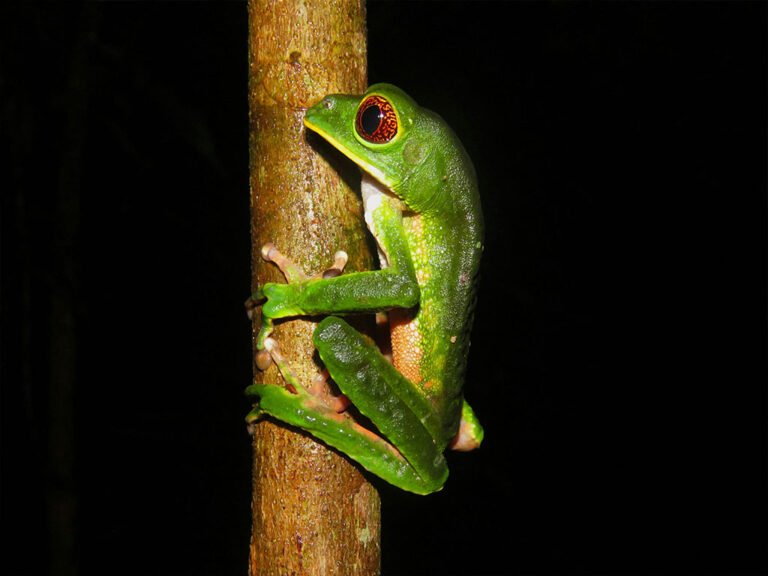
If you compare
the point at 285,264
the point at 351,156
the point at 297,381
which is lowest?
the point at 297,381

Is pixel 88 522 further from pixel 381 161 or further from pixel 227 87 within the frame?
pixel 381 161

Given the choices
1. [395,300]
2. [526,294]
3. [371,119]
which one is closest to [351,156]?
[371,119]

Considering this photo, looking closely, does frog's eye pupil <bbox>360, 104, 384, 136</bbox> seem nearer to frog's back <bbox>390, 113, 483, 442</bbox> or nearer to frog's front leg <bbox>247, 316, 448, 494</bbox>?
frog's back <bbox>390, 113, 483, 442</bbox>

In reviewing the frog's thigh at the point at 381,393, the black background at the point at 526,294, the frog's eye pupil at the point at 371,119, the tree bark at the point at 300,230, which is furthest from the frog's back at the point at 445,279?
the black background at the point at 526,294

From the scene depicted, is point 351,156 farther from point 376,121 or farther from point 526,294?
point 526,294

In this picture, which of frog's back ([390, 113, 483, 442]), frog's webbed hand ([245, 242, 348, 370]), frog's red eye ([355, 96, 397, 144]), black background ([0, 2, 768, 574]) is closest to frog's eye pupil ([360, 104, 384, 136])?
frog's red eye ([355, 96, 397, 144])

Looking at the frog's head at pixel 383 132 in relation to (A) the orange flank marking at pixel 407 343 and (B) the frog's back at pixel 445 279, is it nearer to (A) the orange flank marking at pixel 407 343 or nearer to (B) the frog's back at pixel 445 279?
(B) the frog's back at pixel 445 279

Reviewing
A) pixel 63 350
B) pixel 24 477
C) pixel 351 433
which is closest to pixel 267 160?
pixel 351 433
